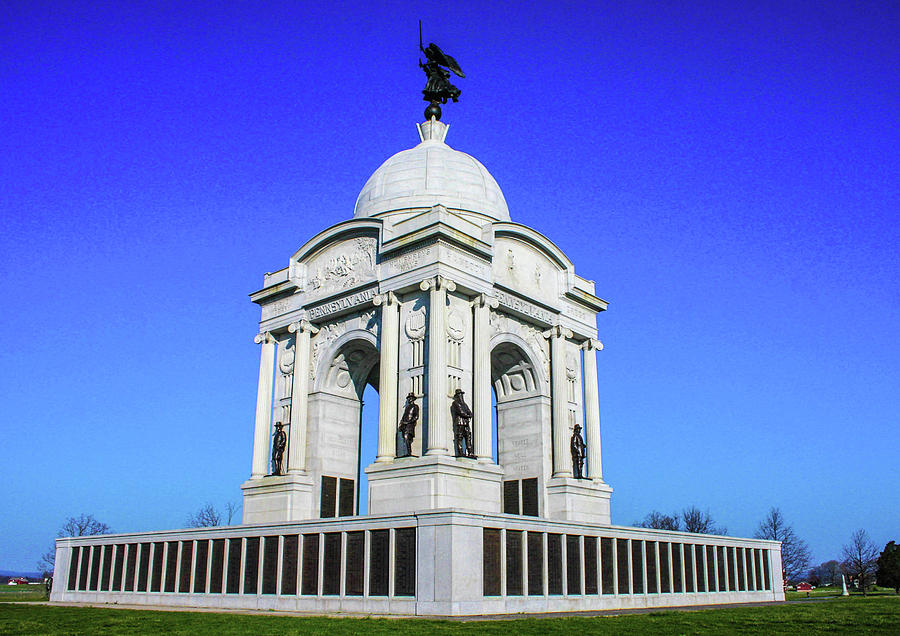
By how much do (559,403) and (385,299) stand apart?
9321mm

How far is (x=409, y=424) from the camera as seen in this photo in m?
31.1

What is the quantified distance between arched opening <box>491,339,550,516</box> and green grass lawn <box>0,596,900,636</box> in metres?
11.9

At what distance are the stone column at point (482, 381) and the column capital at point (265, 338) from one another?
10.7 m

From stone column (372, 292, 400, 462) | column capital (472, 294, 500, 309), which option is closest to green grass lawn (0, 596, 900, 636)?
stone column (372, 292, 400, 462)

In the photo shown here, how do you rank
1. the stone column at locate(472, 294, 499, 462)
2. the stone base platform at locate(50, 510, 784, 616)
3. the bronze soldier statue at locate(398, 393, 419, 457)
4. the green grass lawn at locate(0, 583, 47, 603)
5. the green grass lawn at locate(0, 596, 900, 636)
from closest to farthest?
the green grass lawn at locate(0, 596, 900, 636) < the stone base platform at locate(50, 510, 784, 616) < the bronze soldier statue at locate(398, 393, 419, 457) < the stone column at locate(472, 294, 499, 462) < the green grass lawn at locate(0, 583, 47, 603)

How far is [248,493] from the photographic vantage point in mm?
36062

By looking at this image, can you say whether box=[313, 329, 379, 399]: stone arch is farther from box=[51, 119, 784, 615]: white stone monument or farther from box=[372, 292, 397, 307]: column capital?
box=[372, 292, 397, 307]: column capital

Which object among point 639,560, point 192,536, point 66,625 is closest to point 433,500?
point 639,560

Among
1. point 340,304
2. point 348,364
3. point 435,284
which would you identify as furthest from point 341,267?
point 435,284

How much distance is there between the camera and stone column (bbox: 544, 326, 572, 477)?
3612 centimetres

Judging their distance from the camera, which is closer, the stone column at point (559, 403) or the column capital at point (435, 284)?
the column capital at point (435, 284)

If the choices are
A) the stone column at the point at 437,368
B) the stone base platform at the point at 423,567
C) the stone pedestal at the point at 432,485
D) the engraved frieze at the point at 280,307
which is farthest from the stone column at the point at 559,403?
the engraved frieze at the point at 280,307

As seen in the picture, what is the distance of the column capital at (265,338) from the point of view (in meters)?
38.8

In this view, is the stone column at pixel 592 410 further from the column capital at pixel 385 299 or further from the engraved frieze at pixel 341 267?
the engraved frieze at pixel 341 267
